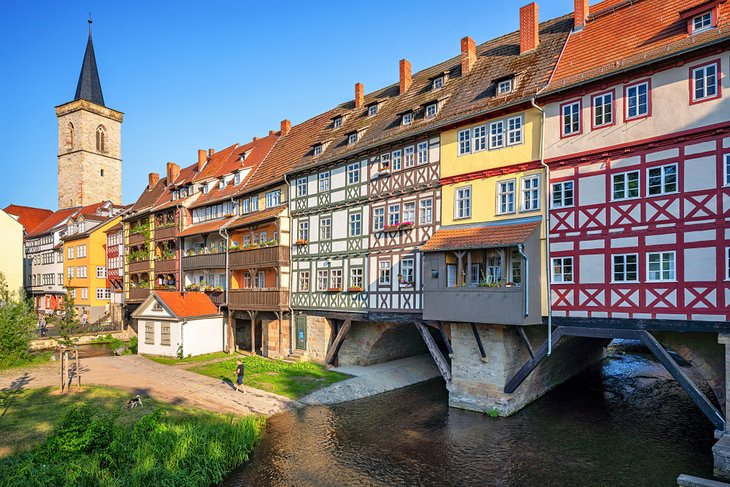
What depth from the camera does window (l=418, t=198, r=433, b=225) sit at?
855 inches

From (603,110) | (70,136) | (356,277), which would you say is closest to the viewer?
(603,110)

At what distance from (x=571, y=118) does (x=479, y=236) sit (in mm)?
5353

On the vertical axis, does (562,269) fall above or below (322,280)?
above

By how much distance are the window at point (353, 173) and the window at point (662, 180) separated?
45.2 feet

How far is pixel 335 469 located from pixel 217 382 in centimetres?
1101

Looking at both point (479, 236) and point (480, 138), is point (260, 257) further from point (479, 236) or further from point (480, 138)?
point (480, 138)

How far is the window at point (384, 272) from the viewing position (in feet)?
76.8

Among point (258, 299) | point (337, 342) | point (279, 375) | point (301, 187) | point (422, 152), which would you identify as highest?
point (422, 152)

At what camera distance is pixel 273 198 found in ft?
102

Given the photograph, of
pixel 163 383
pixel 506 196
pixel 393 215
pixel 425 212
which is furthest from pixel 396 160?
pixel 163 383

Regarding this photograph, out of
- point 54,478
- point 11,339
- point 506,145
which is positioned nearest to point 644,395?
point 506,145

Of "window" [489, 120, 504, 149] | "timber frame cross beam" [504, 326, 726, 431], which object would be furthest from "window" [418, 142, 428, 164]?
"timber frame cross beam" [504, 326, 726, 431]

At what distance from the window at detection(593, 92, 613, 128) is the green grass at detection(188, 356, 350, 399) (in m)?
16.0

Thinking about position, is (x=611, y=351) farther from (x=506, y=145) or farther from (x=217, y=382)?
(x=217, y=382)
